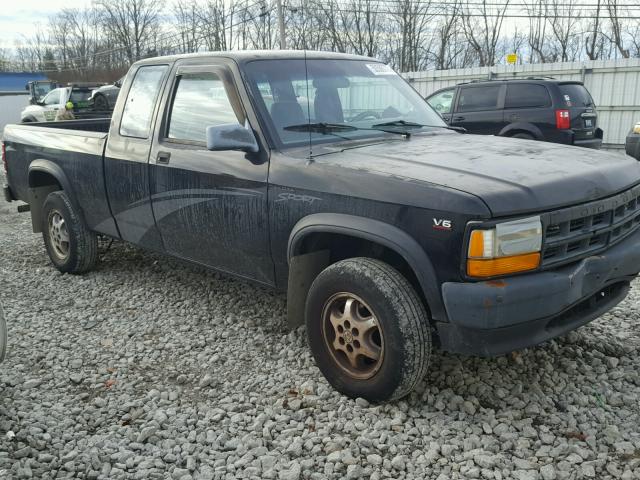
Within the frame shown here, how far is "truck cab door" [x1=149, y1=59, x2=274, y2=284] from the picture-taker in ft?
12.1

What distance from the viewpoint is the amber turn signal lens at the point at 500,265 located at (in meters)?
2.71

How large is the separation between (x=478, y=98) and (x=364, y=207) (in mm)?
9570

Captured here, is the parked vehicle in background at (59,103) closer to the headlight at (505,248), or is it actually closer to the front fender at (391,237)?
the front fender at (391,237)

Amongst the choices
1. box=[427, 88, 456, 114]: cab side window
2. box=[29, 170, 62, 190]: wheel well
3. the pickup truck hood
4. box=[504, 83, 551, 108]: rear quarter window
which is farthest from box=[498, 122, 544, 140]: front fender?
box=[29, 170, 62, 190]: wheel well

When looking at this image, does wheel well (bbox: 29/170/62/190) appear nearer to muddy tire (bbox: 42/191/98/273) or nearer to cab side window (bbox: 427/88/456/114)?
muddy tire (bbox: 42/191/98/273)

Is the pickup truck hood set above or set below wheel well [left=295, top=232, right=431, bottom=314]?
above

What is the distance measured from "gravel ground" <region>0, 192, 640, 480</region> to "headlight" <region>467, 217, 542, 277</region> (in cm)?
87

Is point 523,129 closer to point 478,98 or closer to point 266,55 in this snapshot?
point 478,98

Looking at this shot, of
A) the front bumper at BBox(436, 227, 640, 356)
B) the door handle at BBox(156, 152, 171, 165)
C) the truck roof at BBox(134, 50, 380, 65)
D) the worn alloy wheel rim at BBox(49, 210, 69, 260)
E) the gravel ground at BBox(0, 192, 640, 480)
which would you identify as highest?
the truck roof at BBox(134, 50, 380, 65)

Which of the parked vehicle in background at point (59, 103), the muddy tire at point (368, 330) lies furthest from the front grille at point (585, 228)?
the parked vehicle in background at point (59, 103)

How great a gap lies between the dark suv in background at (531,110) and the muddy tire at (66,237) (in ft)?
22.9

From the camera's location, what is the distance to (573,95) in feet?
35.7

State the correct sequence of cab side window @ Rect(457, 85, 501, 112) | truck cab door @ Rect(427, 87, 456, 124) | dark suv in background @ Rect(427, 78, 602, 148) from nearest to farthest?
dark suv in background @ Rect(427, 78, 602, 148) < cab side window @ Rect(457, 85, 501, 112) < truck cab door @ Rect(427, 87, 456, 124)

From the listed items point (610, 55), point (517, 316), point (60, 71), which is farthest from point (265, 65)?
point (60, 71)
